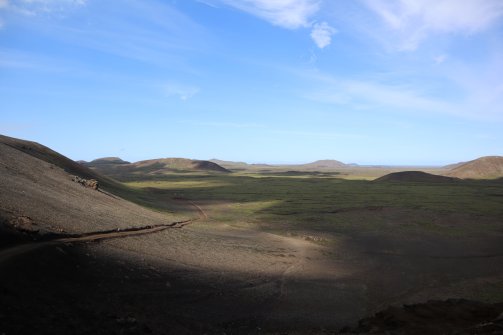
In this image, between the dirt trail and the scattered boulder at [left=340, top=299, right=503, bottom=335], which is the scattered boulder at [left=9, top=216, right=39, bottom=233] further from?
the scattered boulder at [left=340, top=299, right=503, bottom=335]

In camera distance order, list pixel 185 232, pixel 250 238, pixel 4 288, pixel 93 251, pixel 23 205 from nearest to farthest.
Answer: pixel 4 288
pixel 93 251
pixel 23 205
pixel 185 232
pixel 250 238

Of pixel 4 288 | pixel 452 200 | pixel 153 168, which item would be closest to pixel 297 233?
pixel 4 288

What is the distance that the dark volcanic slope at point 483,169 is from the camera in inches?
4019

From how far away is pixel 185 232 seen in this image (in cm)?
2255

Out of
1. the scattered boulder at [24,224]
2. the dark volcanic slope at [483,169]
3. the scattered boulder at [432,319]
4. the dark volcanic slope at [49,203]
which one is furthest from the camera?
the dark volcanic slope at [483,169]

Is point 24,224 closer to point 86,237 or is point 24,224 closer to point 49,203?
point 86,237

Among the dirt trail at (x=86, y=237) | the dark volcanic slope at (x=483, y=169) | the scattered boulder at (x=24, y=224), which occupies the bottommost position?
the dirt trail at (x=86, y=237)

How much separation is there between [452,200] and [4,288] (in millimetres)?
49122

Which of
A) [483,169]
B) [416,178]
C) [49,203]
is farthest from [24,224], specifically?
[483,169]

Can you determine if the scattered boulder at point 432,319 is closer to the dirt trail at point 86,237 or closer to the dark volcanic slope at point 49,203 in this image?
the dirt trail at point 86,237

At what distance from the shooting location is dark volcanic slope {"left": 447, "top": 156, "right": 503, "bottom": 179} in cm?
10207

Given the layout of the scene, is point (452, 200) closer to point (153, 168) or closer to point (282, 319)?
point (282, 319)

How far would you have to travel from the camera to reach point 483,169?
105m

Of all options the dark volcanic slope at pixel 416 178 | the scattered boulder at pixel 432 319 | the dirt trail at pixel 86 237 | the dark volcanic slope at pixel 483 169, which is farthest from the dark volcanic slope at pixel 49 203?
the dark volcanic slope at pixel 483 169
